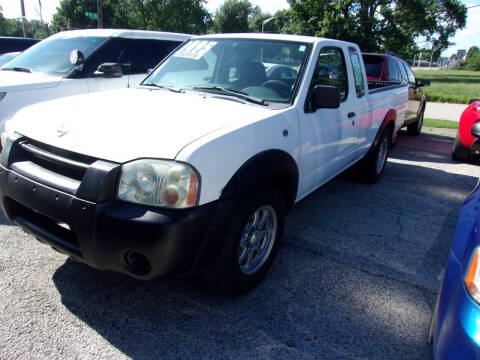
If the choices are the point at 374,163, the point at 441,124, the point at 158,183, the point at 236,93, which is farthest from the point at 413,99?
the point at 158,183

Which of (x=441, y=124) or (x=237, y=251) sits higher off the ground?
(x=237, y=251)

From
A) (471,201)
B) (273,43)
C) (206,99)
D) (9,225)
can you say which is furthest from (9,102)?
(471,201)

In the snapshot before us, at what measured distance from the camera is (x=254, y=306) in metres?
2.64

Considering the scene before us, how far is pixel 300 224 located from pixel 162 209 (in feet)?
7.37

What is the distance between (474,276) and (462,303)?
13cm

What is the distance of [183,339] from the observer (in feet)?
7.57

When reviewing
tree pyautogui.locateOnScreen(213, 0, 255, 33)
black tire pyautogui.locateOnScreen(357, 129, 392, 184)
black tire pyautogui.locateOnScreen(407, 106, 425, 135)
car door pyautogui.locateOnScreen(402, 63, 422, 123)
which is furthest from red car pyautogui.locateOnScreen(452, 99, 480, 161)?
tree pyautogui.locateOnScreen(213, 0, 255, 33)

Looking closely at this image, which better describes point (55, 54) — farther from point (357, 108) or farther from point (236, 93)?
point (357, 108)

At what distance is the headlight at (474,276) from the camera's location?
1.62 m

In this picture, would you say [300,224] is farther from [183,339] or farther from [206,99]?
[183,339]

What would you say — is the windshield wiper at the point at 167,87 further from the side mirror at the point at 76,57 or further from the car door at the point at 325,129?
the side mirror at the point at 76,57

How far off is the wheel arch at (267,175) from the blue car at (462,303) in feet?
3.86

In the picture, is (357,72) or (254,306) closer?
(254,306)

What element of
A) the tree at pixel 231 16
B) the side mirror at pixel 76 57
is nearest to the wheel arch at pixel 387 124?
the side mirror at pixel 76 57
